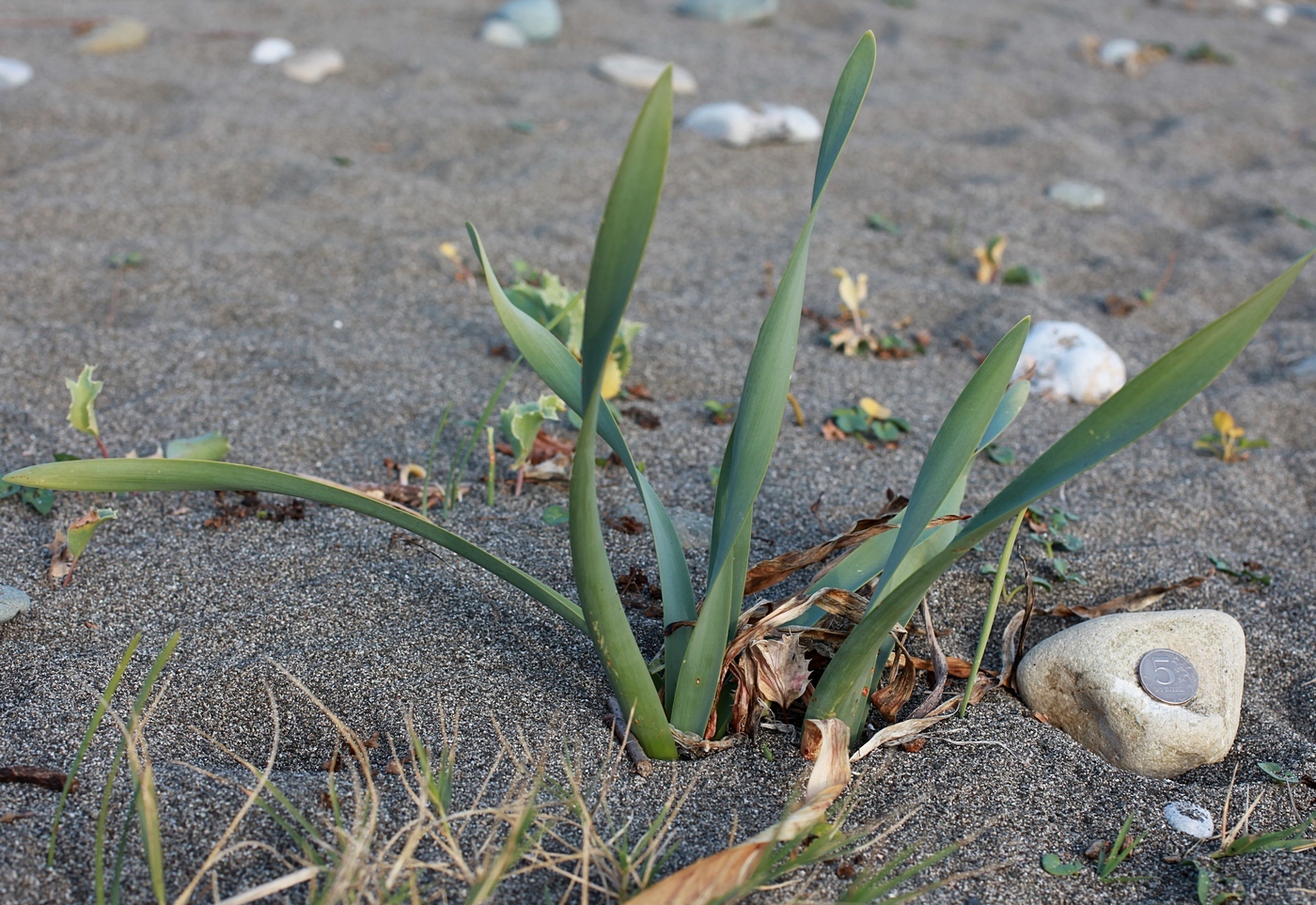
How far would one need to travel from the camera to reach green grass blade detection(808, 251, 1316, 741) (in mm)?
767

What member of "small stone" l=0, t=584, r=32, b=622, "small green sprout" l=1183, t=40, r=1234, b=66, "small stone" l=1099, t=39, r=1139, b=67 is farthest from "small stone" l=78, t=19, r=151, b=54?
"small green sprout" l=1183, t=40, r=1234, b=66

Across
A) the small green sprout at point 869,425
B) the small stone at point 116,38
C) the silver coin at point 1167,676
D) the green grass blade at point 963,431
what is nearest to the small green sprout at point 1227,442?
the small green sprout at point 869,425

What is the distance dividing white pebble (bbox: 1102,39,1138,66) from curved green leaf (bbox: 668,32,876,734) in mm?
4073

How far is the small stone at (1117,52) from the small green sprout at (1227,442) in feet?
9.85

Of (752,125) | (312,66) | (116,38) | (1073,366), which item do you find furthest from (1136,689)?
(116,38)

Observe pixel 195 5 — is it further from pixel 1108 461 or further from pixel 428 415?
pixel 1108 461

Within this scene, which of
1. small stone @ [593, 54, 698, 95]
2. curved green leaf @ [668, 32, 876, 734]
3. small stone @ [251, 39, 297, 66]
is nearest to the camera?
curved green leaf @ [668, 32, 876, 734]

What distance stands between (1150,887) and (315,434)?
1.44m

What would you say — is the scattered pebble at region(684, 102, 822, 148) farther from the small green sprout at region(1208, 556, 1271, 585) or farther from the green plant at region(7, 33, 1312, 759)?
the green plant at region(7, 33, 1312, 759)

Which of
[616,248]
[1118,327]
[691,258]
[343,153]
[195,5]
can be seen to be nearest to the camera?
[616,248]

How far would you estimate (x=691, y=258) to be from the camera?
2.67m

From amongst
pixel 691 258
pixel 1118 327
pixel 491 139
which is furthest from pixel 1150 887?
pixel 491 139

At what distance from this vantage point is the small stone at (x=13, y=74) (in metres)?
3.19

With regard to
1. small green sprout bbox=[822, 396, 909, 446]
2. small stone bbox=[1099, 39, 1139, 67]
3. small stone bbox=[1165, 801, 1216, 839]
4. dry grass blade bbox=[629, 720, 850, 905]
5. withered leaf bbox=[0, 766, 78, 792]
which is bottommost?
small green sprout bbox=[822, 396, 909, 446]
